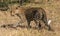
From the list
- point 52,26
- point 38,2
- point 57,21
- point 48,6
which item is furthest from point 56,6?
point 52,26

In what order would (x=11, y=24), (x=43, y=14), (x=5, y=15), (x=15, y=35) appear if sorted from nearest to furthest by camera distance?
(x=15, y=35) < (x=43, y=14) < (x=11, y=24) < (x=5, y=15)

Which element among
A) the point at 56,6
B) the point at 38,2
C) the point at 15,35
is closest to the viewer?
the point at 15,35

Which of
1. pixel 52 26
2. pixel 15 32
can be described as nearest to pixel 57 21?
pixel 52 26

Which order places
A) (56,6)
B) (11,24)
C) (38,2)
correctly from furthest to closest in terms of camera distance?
(38,2)
(56,6)
(11,24)

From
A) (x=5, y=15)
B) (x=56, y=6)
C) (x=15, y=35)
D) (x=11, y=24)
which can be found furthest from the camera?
(x=56, y=6)

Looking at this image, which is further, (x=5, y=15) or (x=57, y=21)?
(x=5, y=15)

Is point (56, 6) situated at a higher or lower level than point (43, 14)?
lower

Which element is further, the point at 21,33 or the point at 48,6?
the point at 48,6

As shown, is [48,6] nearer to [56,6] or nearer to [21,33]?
[56,6]

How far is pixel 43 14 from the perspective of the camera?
1166cm

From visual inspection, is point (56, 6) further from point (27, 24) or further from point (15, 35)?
point (15, 35)

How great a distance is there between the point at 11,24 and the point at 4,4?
5.90 metres

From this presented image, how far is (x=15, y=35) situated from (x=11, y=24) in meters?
2.45

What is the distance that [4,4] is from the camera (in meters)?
18.5
